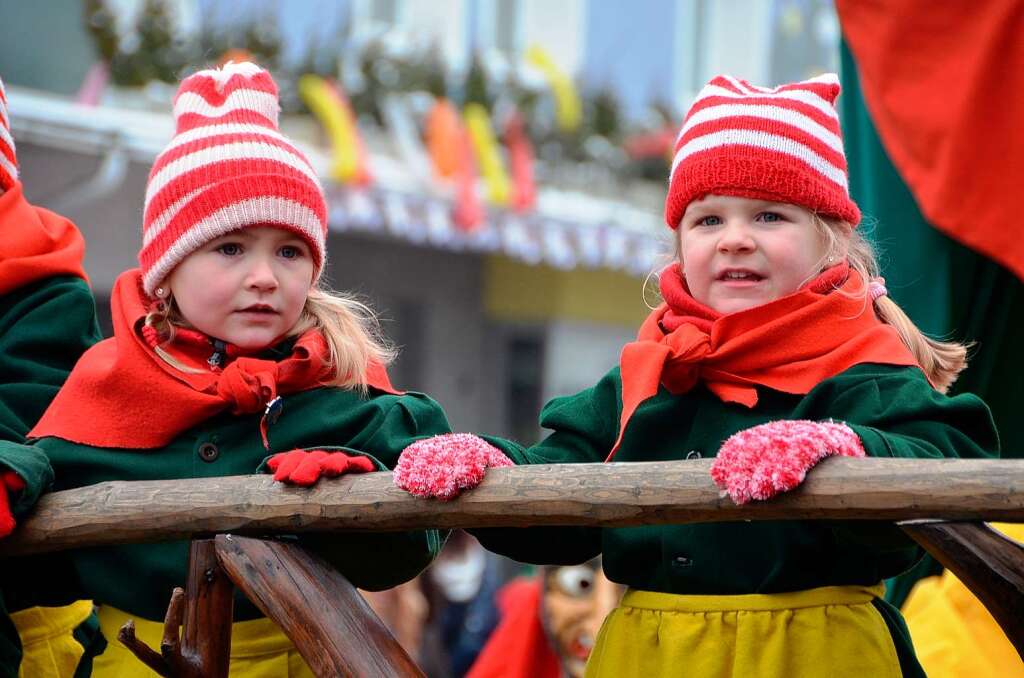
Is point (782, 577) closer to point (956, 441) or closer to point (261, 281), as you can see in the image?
point (956, 441)

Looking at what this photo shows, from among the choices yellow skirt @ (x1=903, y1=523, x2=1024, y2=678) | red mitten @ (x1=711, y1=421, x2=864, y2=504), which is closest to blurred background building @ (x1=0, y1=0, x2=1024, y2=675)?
yellow skirt @ (x1=903, y1=523, x2=1024, y2=678)

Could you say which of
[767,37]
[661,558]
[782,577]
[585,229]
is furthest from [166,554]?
[767,37]

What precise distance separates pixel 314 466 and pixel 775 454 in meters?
0.74

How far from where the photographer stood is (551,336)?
10727 mm

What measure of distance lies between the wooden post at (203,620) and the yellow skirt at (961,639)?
1.45 m

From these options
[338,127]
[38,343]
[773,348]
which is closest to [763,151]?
[773,348]

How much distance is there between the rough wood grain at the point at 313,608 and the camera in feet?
8.21

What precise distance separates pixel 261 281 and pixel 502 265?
25.4 feet

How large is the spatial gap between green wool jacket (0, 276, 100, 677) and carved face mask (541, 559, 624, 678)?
1.73m

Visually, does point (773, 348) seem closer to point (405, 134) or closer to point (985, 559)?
point (985, 559)

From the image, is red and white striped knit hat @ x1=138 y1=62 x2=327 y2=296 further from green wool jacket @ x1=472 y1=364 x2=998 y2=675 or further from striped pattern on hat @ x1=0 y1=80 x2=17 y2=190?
green wool jacket @ x1=472 y1=364 x2=998 y2=675

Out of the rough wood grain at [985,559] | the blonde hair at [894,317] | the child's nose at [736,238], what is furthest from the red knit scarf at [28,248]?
the rough wood grain at [985,559]

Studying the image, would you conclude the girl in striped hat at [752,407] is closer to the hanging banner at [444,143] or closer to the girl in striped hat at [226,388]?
the girl in striped hat at [226,388]

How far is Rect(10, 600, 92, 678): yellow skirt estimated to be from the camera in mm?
3076
